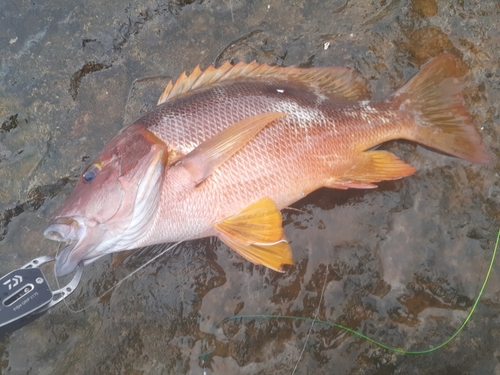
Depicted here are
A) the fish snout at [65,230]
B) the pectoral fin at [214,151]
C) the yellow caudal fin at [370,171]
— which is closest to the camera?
the fish snout at [65,230]

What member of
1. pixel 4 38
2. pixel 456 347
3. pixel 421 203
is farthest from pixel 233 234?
pixel 4 38

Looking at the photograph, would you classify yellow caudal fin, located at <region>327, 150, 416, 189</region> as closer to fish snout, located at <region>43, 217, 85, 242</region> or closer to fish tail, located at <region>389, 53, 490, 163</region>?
fish tail, located at <region>389, 53, 490, 163</region>

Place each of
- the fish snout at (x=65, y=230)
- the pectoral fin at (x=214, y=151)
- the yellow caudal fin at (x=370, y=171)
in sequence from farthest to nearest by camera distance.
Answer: the yellow caudal fin at (x=370, y=171), the pectoral fin at (x=214, y=151), the fish snout at (x=65, y=230)

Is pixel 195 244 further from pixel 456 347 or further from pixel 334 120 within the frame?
pixel 456 347

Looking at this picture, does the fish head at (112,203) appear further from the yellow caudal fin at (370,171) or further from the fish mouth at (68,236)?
the yellow caudal fin at (370,171)

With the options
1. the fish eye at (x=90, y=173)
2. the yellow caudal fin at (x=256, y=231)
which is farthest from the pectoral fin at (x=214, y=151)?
the fish eye at (x=90, y=173)

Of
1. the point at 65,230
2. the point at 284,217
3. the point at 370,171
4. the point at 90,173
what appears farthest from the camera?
the point at 284,217

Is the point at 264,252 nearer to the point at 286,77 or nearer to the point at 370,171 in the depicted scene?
the point at 370,171

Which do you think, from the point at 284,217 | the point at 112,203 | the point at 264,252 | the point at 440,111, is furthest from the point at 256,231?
the point at 440,111
